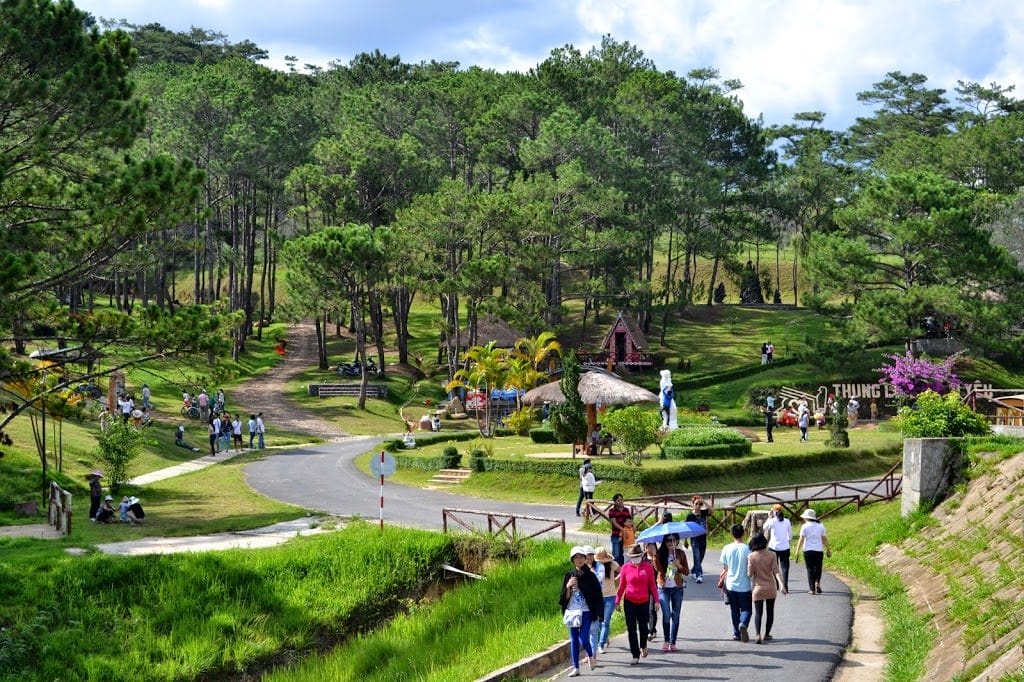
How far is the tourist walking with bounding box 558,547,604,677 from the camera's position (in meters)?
13.7

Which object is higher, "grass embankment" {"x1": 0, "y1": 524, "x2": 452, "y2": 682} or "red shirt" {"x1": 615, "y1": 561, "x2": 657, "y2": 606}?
"red shirt" {"x1": 615, "y1": 561, "x2": 657, "y2": 606}

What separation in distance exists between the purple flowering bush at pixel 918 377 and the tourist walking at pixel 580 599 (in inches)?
1621

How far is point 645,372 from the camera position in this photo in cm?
6806

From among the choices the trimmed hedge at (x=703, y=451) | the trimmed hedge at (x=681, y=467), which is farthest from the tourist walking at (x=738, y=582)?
the trimmed hedge at (x=703, y=451)

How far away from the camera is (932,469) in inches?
937

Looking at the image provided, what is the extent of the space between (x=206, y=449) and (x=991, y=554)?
113 feet

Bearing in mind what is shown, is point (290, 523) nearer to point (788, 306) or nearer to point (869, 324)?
point (869, 324)

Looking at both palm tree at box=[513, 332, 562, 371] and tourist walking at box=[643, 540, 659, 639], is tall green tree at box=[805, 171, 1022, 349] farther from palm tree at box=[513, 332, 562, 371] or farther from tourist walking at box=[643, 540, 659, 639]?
tourist walking at box=[643, 540, 659, 639]

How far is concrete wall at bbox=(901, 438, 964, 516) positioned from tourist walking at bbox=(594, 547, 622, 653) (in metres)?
11.4

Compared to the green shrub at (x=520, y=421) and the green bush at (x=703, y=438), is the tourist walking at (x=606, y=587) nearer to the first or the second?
the green bush at (x=703, y=438)

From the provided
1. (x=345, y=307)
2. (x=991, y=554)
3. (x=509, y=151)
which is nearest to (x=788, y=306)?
(x=509, y=151)

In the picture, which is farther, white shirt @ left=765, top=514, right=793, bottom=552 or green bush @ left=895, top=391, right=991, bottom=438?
green bush @ left=895, top=391, right=991, bottom=438

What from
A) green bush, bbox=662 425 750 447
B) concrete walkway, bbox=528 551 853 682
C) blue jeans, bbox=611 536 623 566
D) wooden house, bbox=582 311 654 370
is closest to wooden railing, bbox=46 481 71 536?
blue jeans, bbox=611 536 623 566

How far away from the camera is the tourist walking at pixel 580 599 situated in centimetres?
1374
